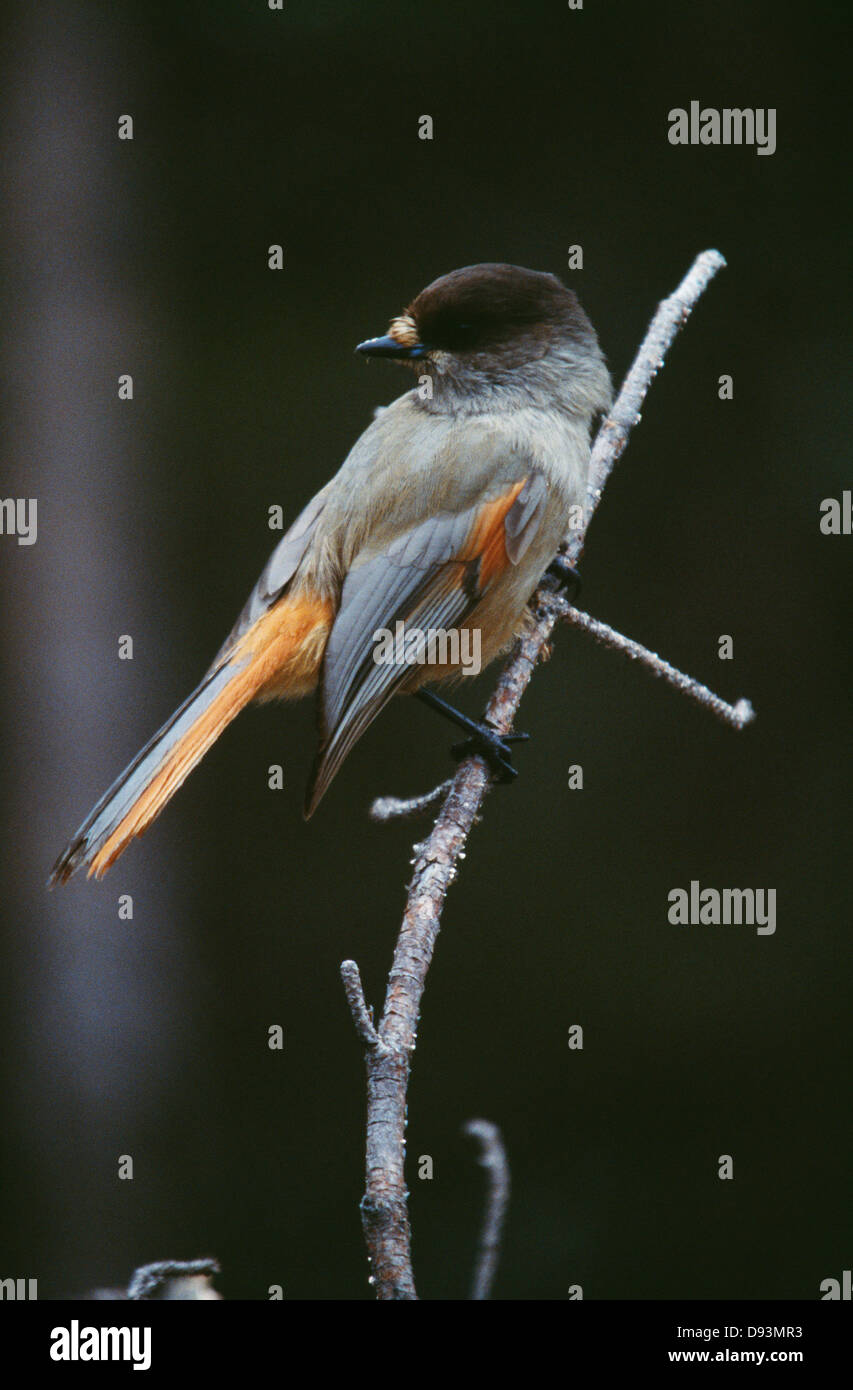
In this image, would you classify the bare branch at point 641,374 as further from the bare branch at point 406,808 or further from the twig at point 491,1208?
the twig at point 491,1208

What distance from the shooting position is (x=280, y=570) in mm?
2408

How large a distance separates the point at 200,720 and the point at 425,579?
51 centimetres

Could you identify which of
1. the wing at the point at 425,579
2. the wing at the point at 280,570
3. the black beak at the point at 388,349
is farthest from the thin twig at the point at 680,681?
the black beak at the point at 388,349

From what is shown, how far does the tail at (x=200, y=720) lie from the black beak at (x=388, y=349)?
527 millimetres

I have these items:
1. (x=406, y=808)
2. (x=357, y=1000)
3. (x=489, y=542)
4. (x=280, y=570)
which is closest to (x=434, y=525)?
(x=489, y=542)

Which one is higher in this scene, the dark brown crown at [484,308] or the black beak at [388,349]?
the dark brown crown at [484,308]

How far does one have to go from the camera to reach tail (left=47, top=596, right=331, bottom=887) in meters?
1.79

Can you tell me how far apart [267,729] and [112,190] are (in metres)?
1.49

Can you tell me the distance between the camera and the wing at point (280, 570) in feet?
7.69

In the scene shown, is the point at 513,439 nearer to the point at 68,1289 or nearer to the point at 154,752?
the point at 154,752

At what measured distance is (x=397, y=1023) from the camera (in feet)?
4.52

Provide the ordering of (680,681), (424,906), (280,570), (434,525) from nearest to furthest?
(424,906) < (680,681) < (434,525) < (280,570)

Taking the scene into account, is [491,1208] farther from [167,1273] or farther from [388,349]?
[388,349]

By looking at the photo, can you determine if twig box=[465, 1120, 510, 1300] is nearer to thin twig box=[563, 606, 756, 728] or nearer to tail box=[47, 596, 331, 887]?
tail box=[47, 596, 331, 887]
